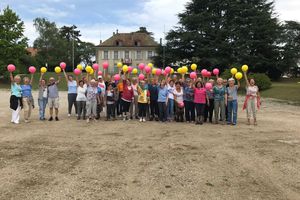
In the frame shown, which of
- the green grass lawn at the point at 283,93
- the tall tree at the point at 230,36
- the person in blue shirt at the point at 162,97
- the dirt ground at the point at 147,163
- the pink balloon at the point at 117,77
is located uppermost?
the tall tree at the point at 230,36

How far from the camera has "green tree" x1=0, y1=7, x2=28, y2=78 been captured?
40.8 m

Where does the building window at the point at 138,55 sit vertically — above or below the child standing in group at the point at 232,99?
above

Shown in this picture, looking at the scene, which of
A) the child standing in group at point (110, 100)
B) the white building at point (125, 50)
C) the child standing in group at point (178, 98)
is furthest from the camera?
the white building at point (125, 50)

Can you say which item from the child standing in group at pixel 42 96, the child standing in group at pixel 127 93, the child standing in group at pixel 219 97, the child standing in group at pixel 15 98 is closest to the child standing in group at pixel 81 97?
the child standing in group at pixel 42 96

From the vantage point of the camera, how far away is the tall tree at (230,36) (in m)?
35.2

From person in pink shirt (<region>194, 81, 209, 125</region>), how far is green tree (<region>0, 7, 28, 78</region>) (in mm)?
36339

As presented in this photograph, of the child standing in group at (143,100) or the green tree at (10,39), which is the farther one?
the green tree at (10,39)

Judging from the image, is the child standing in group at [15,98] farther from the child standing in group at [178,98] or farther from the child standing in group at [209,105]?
the child standing in group at [209,105]

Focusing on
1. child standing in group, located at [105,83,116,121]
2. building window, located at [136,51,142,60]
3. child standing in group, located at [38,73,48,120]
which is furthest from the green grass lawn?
building window, located at [136,51,142,60]

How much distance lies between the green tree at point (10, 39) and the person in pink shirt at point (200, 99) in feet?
119

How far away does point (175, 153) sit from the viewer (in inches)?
264

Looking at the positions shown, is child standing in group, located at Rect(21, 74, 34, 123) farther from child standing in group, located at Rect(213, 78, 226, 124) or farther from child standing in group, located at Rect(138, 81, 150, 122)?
child standing in group, located at Rect(213, 78, 226, 124)

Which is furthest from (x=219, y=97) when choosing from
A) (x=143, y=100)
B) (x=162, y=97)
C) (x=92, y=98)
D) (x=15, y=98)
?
(x=15, y=98)

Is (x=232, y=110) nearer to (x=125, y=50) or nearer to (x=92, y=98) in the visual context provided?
(x=92, y=98)
